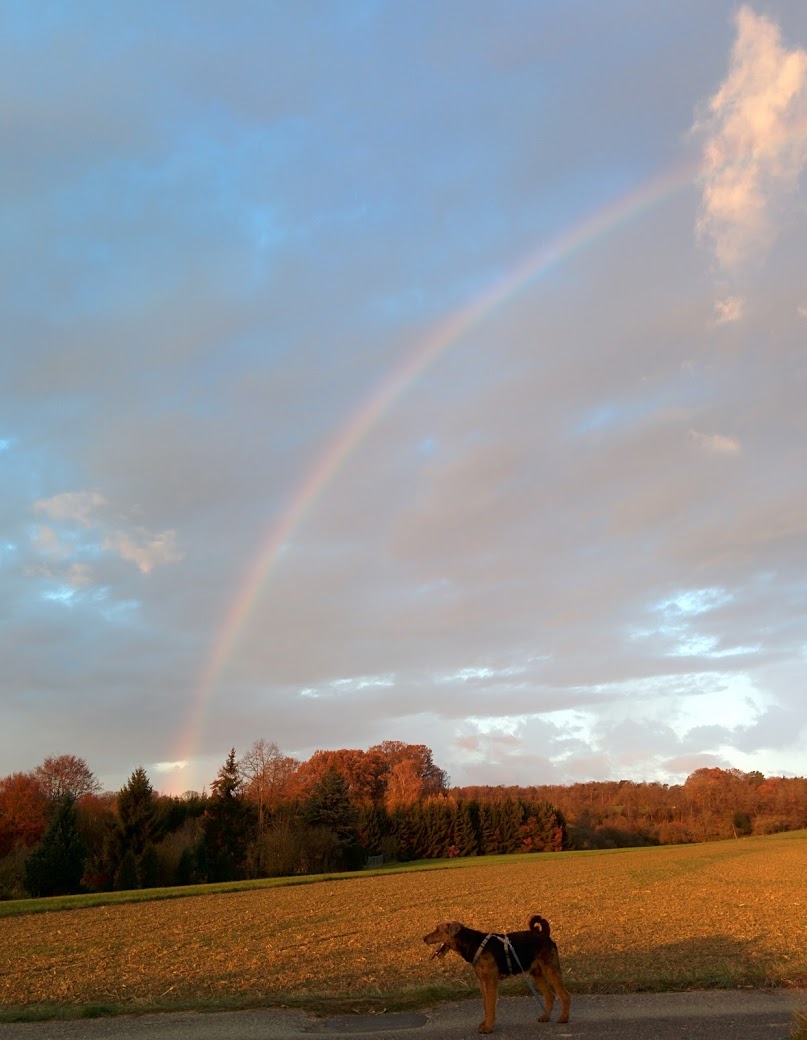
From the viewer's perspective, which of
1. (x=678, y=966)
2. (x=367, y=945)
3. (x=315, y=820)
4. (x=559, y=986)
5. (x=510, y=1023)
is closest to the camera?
(x=559, y=986)

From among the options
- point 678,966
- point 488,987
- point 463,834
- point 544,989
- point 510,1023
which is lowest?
point 463,834

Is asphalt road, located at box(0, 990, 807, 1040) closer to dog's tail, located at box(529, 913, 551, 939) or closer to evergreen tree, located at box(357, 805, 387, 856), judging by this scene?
dog's tail, located at box(529, 913, 551, 939)

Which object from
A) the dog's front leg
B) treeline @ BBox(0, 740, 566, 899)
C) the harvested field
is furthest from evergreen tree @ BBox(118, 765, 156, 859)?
the dog's front leg

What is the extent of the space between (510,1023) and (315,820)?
200 feet

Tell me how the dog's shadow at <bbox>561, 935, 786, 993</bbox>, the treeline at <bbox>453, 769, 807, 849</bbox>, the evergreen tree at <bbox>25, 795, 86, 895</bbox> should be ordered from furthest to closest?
the treeline at <bbox>453, 769, 807, 849</bbox>, the evergreen tree at <bbox>25, 795, 86, 895</bbox>, the dog's shadow at <bbox>561, 935, 786, 993</bbox>

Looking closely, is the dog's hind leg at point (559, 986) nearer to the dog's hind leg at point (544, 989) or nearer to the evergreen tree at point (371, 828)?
the dog's hind leg at point (544, 989)

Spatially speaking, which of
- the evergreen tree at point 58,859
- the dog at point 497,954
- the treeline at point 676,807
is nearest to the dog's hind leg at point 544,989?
the dog at point 497,954

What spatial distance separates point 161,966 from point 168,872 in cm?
3652

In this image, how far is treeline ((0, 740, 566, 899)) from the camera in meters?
47.0

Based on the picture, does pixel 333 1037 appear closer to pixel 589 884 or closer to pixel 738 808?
pixel 589 884

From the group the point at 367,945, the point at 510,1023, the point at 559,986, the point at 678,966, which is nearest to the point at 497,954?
the point at 559,986

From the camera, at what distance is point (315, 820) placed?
67.8 meters

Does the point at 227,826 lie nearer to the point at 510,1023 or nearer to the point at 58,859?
the point at 58,859

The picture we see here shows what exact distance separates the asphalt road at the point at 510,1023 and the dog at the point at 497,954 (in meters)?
0.54
